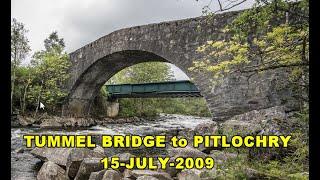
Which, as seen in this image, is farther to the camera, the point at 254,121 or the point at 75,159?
the point at 254,121

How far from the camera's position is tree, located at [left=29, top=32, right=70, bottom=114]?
21219 millimetres

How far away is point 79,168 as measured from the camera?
616cm

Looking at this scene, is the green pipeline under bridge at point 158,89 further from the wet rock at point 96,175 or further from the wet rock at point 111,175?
the wet rock at point 111,175

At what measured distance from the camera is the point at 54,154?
7348 millimetres

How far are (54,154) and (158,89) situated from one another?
18.0 metres

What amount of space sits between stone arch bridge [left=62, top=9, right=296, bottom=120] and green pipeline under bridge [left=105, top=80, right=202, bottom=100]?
16.9 feet

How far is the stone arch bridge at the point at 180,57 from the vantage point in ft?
32.4

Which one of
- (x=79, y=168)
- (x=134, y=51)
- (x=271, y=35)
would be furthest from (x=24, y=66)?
(x=271, y=35)

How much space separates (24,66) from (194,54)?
52.6 ft

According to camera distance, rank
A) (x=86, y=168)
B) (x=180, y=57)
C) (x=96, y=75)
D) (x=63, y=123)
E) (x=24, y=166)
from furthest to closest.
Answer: (x=96, y=75) → (x=63, y=123) → (x=180, y=57) → (x=24, y=166) → (x=86, y=168)

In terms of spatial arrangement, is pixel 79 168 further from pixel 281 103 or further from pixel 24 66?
pixel 24 66

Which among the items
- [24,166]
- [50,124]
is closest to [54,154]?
[24,166]

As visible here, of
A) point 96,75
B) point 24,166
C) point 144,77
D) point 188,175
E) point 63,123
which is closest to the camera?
point 188,175

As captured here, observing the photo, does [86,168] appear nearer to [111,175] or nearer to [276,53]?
[111,175]
